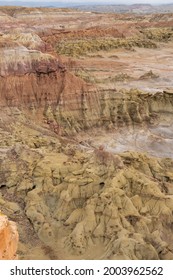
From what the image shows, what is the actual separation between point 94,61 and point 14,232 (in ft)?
177

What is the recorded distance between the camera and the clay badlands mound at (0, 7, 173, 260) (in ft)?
51.9

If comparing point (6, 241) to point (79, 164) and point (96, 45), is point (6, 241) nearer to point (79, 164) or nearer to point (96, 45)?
point (79, 164)

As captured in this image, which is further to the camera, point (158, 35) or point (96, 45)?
point (158, 35)

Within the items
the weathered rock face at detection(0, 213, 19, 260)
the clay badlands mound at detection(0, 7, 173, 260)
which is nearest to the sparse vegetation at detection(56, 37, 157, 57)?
the clay badlands mound at detection(0, 7, 173, 260)

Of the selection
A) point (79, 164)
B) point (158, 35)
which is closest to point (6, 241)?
point (79, 164)

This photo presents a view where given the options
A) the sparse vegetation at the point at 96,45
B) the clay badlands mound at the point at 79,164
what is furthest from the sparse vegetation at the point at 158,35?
the clay badlands mound at the point at 79,164

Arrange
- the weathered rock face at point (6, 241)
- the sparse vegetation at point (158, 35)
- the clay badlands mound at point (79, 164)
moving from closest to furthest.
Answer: the weathered rock face at point (6, 241) → the clay badlands mound at point (79, 164) → the sparse vegetation at point (158, 35)

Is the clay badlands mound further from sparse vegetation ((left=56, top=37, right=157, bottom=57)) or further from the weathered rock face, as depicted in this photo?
sparse vegetation ((left=56, top=37, right=157, bottom=57))

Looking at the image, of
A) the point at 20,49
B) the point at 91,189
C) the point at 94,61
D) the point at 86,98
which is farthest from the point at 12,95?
the point at 94,61

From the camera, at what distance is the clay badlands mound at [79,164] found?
15.8 m

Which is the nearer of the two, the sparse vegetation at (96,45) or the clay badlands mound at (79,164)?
the clay badlands mound at (79,164)

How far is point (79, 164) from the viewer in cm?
2012

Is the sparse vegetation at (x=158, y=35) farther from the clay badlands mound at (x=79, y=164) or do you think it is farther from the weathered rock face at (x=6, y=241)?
the weathered rock face at (x=6, y=241)

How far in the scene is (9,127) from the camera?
1077 inches
